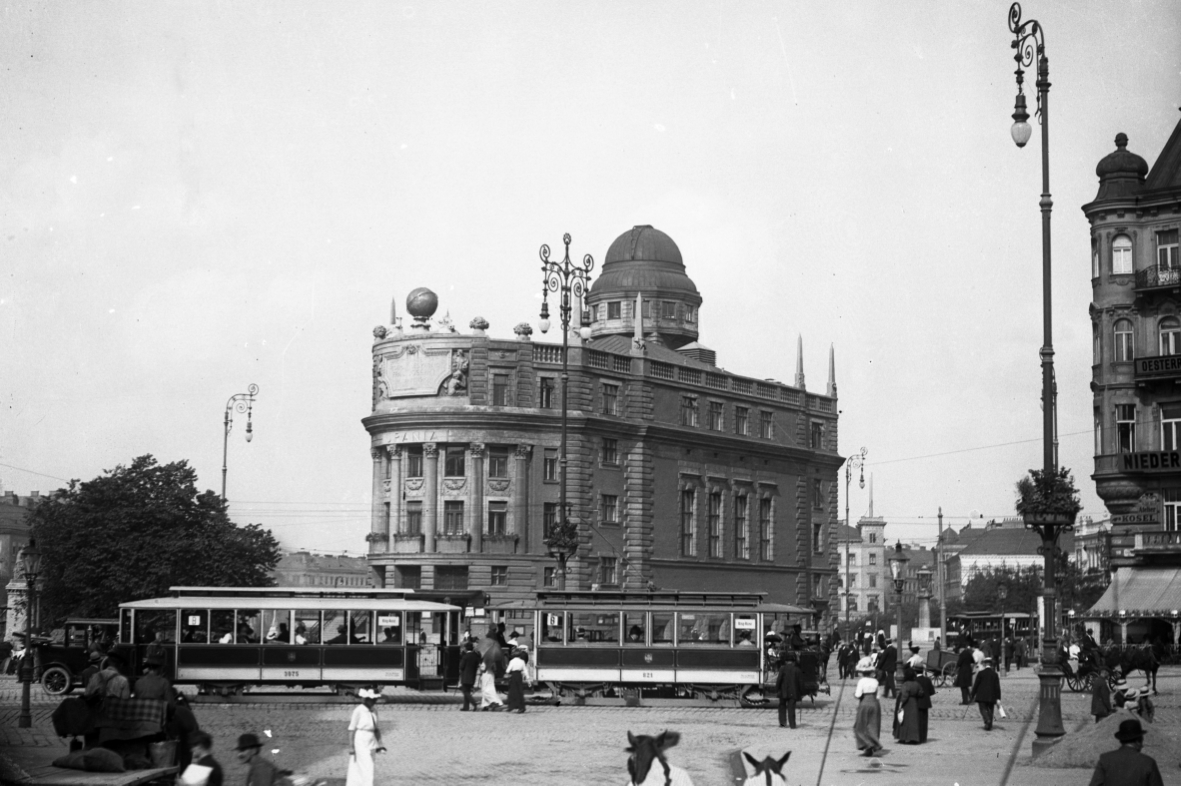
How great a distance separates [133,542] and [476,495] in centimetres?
1796

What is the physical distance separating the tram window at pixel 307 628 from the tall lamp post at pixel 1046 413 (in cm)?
1783

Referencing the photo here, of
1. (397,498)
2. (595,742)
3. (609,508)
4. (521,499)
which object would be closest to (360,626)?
(595,742)

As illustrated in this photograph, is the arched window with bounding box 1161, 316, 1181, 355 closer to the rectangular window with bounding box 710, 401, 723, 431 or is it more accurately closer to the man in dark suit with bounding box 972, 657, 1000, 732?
the man in dark suit with bounding box 972, 657, 1000, 732

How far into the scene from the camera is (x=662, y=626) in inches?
1549

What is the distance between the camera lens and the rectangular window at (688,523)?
83.3 meters

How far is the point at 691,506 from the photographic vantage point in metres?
84.2

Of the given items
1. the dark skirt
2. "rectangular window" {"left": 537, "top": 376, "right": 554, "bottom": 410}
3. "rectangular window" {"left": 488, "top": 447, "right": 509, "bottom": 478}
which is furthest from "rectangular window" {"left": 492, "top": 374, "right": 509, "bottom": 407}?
the dark skirt

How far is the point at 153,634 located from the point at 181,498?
962 inches

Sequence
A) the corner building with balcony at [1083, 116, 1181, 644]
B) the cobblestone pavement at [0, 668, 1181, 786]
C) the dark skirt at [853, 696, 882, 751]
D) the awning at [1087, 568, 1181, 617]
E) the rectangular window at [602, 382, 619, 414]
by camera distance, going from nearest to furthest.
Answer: the cobblestone pavement at [0, 668, 1181, 786] < the dark skirt at [853, 696, 882, 751] < the awning at [1087, 568, 1181, 617] < the corner building with balcony at [1083, 116, 1181, 644] < the rectangular window at [602, 382, 619, 414]

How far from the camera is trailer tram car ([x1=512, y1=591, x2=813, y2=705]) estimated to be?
39.1m

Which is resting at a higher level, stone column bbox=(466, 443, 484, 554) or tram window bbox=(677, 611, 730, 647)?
stone column bbox=(466, 443, 484, 554)

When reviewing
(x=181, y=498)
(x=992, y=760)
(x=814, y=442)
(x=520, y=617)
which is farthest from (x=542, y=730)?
(x=814, y=442)

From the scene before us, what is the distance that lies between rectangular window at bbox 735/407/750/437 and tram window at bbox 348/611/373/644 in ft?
164

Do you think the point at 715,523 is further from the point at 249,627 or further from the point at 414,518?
the point at 249,627
